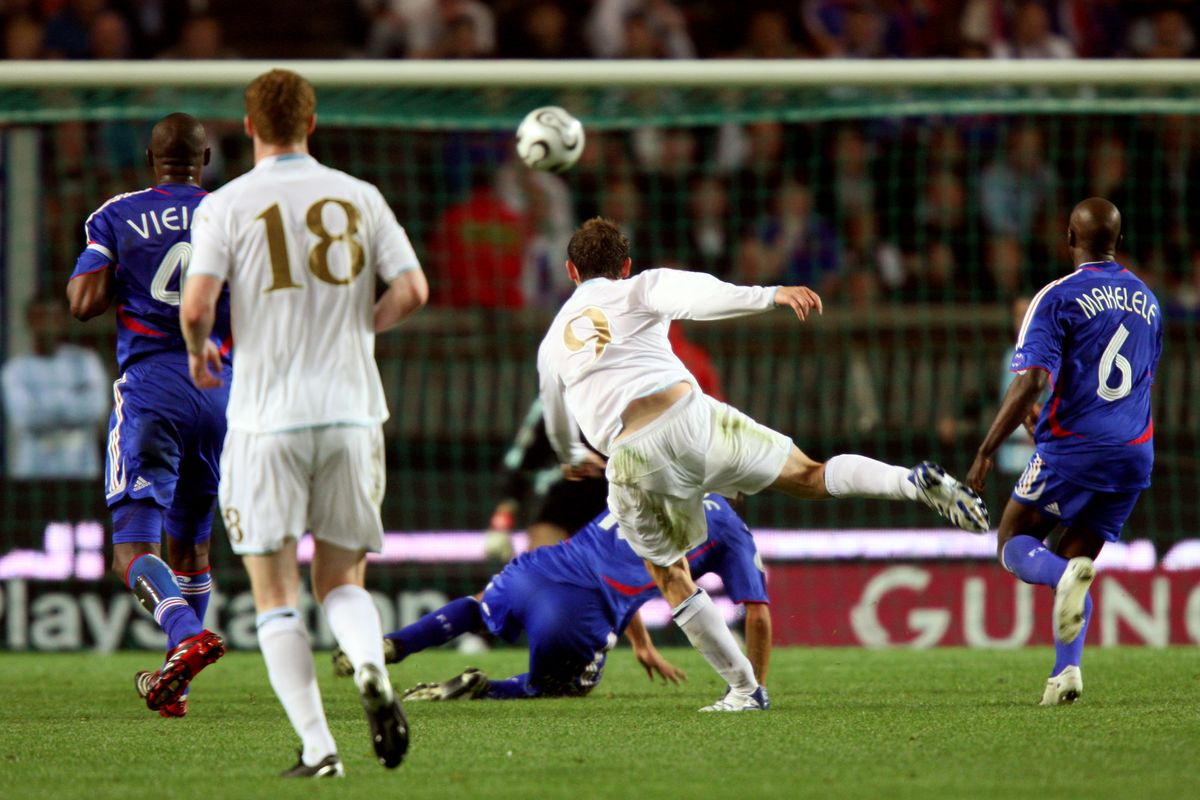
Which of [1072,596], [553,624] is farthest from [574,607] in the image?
[1072,596]

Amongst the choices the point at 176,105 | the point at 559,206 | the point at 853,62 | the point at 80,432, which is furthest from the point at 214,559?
the point at 853,62

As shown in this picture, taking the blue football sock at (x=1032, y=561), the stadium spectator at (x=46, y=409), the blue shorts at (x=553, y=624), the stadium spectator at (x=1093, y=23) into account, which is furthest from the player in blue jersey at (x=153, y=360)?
the stadium spectator at (x=1093, y=23)

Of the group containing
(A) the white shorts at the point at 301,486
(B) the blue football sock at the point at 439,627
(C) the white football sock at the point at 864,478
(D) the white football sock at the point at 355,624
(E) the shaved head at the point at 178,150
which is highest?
(E) the shaved head at the point at 178,150

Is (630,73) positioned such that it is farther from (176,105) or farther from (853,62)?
(176,105)

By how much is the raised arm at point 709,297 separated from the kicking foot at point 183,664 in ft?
6.60

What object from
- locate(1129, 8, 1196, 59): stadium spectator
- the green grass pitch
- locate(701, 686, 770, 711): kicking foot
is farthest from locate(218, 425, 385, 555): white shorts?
locate(1129, 8, 1196, 59): stadium spectator

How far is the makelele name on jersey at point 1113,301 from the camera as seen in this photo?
6824mm

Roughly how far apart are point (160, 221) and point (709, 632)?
8.67ft

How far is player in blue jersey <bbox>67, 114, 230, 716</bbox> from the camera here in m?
6.62

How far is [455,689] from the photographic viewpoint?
7375mm

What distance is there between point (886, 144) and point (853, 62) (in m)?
3.68

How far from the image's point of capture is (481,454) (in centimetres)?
1153

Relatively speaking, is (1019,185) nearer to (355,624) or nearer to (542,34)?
(542,34)

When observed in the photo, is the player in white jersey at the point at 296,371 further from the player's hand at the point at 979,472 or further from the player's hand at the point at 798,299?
the player's hand at the point at 979,472
